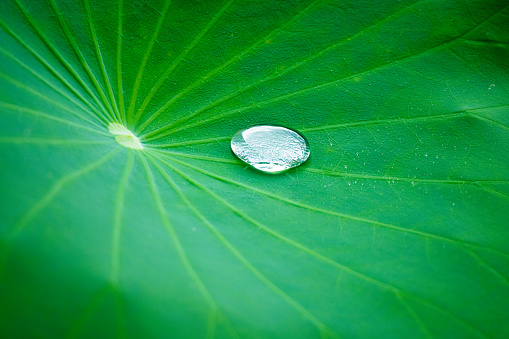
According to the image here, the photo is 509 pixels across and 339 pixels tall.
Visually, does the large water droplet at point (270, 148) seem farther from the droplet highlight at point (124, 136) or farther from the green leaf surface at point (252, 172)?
the droplet highlight at point (124, 136)

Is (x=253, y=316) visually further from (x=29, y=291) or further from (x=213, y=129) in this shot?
(x=213, y=129)

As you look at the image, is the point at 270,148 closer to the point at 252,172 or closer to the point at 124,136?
the point at 252,172

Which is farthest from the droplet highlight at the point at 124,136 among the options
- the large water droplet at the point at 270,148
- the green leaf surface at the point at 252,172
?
the large water droplet at the point at 270,148

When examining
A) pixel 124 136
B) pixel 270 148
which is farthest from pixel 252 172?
pixel 124 136

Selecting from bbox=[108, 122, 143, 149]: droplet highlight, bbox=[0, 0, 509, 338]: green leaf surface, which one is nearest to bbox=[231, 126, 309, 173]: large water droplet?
bbox=[0, 0, 509, 338]: green leaf surface

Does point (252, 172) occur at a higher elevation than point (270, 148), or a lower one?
lower

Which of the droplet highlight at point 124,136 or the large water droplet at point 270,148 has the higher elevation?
the large water droplet at point 270,148
